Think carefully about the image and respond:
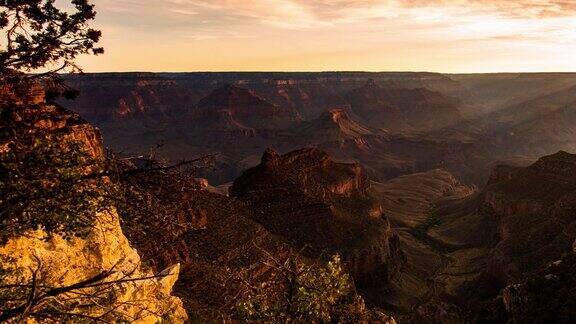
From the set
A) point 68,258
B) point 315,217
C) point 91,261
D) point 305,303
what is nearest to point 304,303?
point 305,303

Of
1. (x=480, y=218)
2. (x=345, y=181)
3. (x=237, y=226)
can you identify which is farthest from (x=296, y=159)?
(x=480, y=218)

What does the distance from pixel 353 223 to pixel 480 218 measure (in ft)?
176

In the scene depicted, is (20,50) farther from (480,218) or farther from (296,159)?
(480,218)

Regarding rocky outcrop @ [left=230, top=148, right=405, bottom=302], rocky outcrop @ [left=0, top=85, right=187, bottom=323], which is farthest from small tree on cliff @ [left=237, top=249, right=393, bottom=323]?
rocky outcrop @ [left=230, top=148, right=405, bottom=302]

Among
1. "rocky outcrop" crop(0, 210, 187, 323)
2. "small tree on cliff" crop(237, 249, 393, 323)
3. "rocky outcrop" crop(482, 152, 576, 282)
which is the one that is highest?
"rocky outcrop" crop(0, 210, 187, 323)

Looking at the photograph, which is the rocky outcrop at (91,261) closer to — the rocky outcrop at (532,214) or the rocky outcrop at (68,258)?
the rocky outcrop at (68,258)

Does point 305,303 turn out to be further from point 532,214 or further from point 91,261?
point 532,214

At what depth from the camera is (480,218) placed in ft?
422

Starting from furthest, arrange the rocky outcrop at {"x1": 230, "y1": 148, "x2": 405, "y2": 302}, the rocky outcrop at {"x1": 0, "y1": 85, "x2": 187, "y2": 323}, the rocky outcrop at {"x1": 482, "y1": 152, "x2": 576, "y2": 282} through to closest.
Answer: the rocky outcrop at {"x1": 230, "y1": 148, "x2": 405, "y2": 302} → the rocky outcrop at {"x1": 482, "y1": 152, "x2": 576, "y2": 282} → the rocky outcrop at {"x1": 0, "y1": 85, "x2": 187, "y2": 323}

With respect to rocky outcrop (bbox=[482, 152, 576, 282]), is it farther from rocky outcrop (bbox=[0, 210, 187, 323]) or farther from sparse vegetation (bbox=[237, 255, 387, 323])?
rocky outcrop (bbox=[0, 210, 187, 323])

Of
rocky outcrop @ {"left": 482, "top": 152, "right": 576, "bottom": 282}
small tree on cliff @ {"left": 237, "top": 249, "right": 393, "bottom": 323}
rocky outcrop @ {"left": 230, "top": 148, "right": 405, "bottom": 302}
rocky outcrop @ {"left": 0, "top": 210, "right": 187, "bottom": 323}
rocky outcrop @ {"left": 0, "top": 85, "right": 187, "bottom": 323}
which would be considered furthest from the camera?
rocky outcrop @ {"left": 230, "top": 148, "right": 405, "bottom": 302}

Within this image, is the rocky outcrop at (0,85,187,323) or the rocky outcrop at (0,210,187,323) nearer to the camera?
the rocky outcrop at (0,85,187,323)

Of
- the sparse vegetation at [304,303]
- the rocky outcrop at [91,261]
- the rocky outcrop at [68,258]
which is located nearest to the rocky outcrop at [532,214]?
the sparse vegetation at [304,303]

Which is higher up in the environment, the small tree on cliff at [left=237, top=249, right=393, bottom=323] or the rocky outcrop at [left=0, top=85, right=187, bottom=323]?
the rocky outcrop at [left=0, top=85, right=187, bottom=323]
